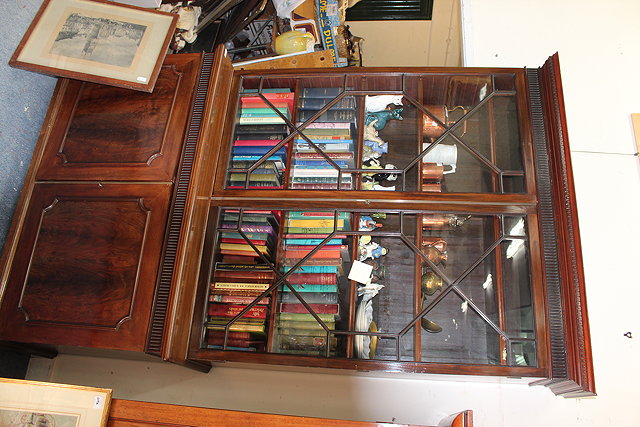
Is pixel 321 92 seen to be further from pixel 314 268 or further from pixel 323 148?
pixel 314 268

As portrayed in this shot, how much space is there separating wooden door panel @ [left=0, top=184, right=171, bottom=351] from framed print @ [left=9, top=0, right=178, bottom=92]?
40 centimetres

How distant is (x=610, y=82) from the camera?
6.37 ft

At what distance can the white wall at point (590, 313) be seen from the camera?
1.59 meters

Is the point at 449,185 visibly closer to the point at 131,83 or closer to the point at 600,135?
the point at 600,135

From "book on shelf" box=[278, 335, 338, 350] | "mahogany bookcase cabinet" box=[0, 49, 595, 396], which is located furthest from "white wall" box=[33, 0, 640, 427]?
"book on shelf" box=[278, 335, 338, 350]

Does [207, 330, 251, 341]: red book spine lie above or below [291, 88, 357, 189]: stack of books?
below

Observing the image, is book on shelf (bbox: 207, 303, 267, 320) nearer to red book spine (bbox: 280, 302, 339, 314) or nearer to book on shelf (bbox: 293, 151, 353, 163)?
red book spine (bbox: 280, 302, 339, 314)

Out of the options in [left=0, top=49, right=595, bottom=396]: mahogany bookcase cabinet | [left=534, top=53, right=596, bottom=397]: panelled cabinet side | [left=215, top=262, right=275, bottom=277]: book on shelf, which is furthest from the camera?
[left=215, top=262, right=275, bottom=277]: book on shelf

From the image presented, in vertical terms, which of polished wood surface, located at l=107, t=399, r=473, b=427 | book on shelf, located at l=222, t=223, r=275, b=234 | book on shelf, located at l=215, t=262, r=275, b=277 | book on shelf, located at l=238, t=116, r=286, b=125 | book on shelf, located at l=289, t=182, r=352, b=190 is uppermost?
book on shelf, located at l=238, t=116, r=286, b=125

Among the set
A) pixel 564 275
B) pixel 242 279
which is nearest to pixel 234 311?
pixel 242 279

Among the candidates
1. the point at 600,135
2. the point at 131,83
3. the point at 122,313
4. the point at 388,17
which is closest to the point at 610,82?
the point at 600,135

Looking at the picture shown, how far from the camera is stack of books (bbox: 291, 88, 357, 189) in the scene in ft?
5.30

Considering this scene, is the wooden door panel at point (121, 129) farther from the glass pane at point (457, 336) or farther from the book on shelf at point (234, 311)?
the glass pane at point (457, 336)

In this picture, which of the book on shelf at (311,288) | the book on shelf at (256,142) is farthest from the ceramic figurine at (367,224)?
the book on shelf at (256,142)
